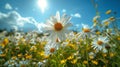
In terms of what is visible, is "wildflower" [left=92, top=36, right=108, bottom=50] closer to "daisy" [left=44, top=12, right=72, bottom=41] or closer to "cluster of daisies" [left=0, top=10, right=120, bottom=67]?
"cluster of daisies" [left=0, top=10, right=120, bottom=67]

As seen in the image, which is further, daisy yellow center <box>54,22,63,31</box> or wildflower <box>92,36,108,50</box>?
wildflower <box>92,36,108,50</box>

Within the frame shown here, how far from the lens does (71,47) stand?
13.4 ft

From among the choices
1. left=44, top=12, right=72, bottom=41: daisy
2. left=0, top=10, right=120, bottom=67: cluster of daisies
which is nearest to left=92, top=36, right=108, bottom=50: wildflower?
left=0, top=10, right=120, bottom=67: cluster of daisies

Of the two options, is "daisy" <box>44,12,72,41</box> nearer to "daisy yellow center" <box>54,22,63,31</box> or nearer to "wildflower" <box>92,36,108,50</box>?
"daisy yellow center" <box>54,22,63,31</box>

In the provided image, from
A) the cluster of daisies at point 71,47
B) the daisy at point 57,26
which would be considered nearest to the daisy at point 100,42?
the cluster of daisies at point 71,47

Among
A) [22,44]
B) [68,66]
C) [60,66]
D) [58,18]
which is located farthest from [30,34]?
[58,18]

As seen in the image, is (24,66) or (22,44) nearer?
(24,66)

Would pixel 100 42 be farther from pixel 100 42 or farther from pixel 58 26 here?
pixel 58 26

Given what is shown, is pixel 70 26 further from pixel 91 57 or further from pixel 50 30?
pixel 91 57

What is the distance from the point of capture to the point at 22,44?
576cm

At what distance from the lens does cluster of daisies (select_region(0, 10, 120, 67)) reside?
3.11 feet

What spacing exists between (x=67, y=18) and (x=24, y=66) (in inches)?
88.3

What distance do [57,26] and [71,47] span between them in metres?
3.16

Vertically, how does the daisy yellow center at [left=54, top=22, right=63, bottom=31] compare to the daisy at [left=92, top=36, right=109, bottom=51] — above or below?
below
